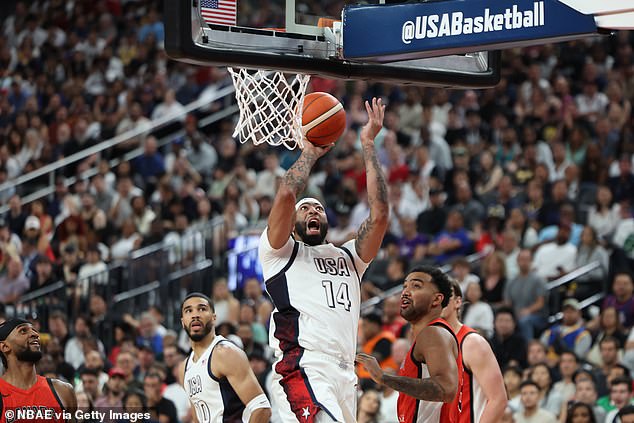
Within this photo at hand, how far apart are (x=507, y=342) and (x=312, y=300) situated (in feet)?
15.9

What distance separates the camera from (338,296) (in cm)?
648

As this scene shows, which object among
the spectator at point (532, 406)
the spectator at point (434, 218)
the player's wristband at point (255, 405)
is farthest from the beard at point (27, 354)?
the spectator at point (434, 218)

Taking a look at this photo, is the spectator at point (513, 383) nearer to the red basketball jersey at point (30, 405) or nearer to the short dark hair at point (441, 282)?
the short dark hair at point (441, 282)

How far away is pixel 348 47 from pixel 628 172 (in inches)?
284

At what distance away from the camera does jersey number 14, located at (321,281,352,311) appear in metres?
6.45

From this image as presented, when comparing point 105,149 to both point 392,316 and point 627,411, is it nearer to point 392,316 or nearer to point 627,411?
point 392,316

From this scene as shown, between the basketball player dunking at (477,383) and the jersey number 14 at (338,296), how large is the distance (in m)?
0.76

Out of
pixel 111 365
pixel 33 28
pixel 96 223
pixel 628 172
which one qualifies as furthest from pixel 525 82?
pixel 33 28

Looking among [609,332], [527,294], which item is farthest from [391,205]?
[609,332]

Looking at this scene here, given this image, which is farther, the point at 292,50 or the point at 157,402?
the point at 157,402

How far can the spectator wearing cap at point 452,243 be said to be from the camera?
13.1 meters

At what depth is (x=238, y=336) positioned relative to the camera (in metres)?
11.4

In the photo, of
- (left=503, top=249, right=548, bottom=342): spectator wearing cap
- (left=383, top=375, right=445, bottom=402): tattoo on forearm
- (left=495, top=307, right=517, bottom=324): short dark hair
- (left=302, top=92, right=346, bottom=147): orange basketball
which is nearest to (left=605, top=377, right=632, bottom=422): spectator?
(left=495, top=307, right=517, bottom=324): short dark hair

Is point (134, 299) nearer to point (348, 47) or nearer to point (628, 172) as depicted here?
point (628, 172)
